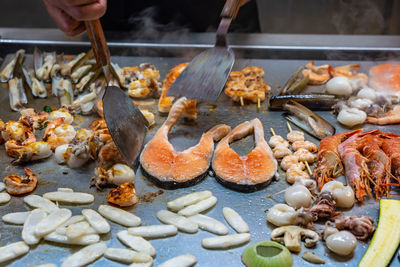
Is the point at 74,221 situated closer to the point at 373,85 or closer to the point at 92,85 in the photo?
the point at 92,85

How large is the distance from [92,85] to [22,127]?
1.01 metres

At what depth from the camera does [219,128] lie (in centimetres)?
361

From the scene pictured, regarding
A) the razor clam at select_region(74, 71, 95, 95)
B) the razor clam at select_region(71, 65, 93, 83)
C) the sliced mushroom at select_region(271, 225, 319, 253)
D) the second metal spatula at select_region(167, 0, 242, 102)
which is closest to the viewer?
the sliced mushroom at select_region(271, 225, 319, 253)

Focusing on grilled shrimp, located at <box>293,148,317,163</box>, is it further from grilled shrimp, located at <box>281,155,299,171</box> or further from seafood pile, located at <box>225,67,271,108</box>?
seafood pile, located at <box>225,67,271,108</box>

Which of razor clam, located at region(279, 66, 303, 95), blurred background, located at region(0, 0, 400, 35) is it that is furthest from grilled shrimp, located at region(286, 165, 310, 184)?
blurred background, located at region(0, 0, 400, 35)

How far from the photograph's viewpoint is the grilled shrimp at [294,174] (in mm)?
3062

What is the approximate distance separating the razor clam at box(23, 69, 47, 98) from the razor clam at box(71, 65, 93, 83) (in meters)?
0.32

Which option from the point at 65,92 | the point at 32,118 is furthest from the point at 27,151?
the point at 65,92

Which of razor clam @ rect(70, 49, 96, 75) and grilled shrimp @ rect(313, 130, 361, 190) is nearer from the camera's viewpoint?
grilled shrimp @ rect(313, 130, 361, 190)

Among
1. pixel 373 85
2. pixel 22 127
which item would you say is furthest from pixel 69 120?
pixel 373 85

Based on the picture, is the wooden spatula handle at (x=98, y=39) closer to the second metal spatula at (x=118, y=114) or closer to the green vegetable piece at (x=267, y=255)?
the second metal spatula at (x=118, y=114)

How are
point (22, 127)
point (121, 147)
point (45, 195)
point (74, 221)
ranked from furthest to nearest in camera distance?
→ point (22, 127)
point (121, 147)
point (45, 195)
point (74, 221)

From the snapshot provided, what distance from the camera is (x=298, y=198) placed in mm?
2777

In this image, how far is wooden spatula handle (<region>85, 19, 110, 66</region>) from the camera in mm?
3125
